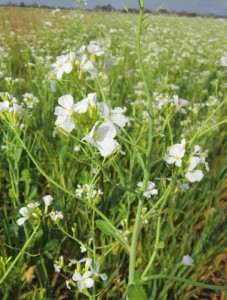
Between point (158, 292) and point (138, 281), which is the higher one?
point (138, 281)

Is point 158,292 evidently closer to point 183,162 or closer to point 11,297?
point 11,297

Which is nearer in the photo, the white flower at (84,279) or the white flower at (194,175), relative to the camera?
the white flower at (194,175)

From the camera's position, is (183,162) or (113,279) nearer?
(183,162)

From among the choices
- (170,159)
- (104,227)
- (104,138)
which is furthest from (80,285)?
(104,138)

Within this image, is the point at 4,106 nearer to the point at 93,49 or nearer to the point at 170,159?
the point at 93,49

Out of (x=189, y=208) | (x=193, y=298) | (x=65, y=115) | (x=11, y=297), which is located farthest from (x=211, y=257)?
(x=65, y=115)

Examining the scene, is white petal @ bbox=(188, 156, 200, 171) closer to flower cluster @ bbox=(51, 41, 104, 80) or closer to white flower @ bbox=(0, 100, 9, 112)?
flower cluster @ bbox=(51, 41, 104, 80)

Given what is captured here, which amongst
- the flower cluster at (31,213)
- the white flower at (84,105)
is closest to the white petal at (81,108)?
the white flower at (84,105)

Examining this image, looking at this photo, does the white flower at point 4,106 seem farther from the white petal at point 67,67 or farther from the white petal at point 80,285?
the white petal at point 80,285
